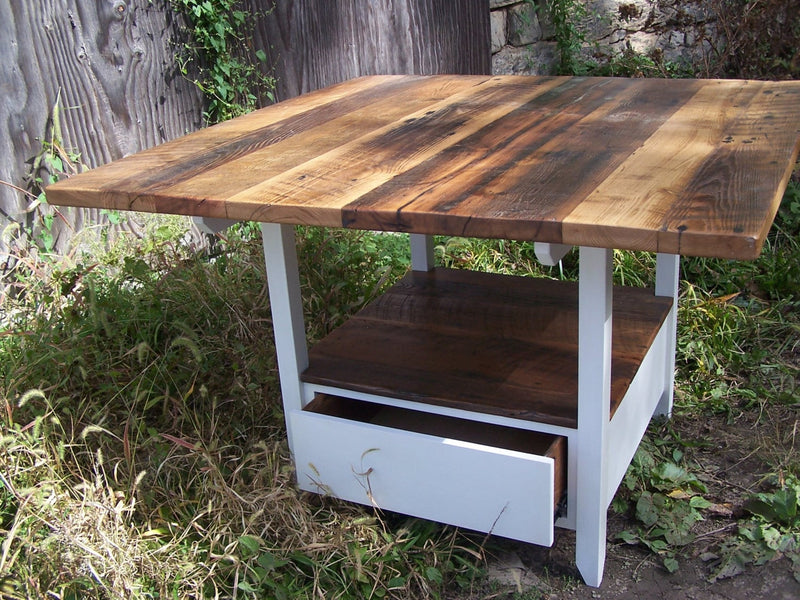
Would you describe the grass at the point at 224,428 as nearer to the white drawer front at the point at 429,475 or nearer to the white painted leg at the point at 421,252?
the white drawer front at the point at 429,475

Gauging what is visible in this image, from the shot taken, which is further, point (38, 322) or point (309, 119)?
point (38, 322)

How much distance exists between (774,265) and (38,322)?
2361 mm

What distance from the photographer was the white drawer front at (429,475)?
1.67 m

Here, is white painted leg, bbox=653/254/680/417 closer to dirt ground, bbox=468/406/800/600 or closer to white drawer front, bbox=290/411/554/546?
dirt ground, bbox=468/406/800/600

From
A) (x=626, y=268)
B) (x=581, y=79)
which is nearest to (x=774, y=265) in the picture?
(x=626, y=268)

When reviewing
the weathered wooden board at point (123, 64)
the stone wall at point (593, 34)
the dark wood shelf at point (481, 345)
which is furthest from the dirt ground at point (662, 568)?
the stone wall at point (593, 34)

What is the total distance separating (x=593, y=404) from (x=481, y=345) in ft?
1.49

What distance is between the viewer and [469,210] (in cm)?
135

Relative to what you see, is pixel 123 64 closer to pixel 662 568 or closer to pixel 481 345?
pixel 481 345

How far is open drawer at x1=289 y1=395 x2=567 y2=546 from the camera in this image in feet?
5.48

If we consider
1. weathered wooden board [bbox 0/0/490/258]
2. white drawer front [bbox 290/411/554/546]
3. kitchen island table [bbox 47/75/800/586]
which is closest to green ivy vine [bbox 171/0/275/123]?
weathered wooden board [bbox 0/0/490/258]

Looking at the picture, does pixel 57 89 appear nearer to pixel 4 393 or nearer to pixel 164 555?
pixel 4 393

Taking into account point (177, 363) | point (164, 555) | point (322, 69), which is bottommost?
point (164, 555)

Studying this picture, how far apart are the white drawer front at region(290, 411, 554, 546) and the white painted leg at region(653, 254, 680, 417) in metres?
0.76
